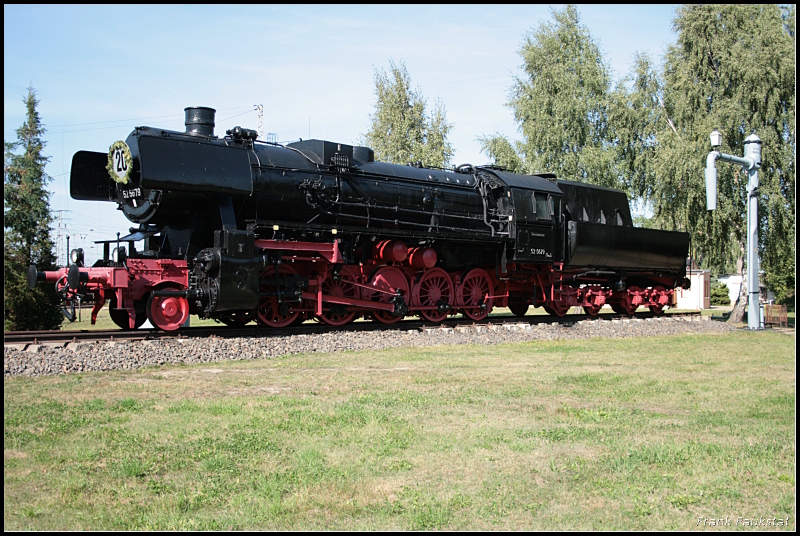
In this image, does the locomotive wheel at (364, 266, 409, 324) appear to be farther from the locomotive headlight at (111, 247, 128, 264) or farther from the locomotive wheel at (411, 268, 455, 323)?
the locomotive headlight at (111, 247, 128, 264)

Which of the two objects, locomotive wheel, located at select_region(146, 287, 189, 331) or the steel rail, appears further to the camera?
locomotive wheel, located at select_region(146, 287, 189, 331)

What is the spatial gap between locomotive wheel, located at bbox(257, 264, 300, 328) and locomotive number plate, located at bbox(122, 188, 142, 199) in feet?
9.61

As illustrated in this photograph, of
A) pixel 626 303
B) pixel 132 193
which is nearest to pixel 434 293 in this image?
pixel 132 193

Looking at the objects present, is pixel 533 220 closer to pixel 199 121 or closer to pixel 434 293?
pixel 434 293

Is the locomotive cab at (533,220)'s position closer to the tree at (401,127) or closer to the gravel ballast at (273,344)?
the gravel ballast at (273,344)

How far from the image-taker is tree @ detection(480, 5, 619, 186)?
101ft

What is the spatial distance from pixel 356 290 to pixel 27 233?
15.4m

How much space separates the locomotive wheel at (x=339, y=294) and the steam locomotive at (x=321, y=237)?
3cm

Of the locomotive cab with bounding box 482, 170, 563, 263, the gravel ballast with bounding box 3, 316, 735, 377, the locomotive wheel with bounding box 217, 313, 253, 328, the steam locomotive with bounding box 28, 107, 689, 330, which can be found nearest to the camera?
the gravel ballast with bounding box 3, 316, 735, 377

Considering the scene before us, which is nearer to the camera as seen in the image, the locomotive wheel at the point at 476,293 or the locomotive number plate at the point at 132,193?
the locomotive number plate at the point at 132,193

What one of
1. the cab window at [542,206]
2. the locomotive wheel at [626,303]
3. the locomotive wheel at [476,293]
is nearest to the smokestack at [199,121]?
the locomotive wheel at [476,293]

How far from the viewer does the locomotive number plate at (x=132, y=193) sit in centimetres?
1370

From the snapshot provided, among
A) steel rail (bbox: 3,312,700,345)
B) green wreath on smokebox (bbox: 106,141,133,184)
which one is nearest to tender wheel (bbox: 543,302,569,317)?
steel rail (bbox: 3,312,700,345)

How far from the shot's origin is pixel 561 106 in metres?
30.9
